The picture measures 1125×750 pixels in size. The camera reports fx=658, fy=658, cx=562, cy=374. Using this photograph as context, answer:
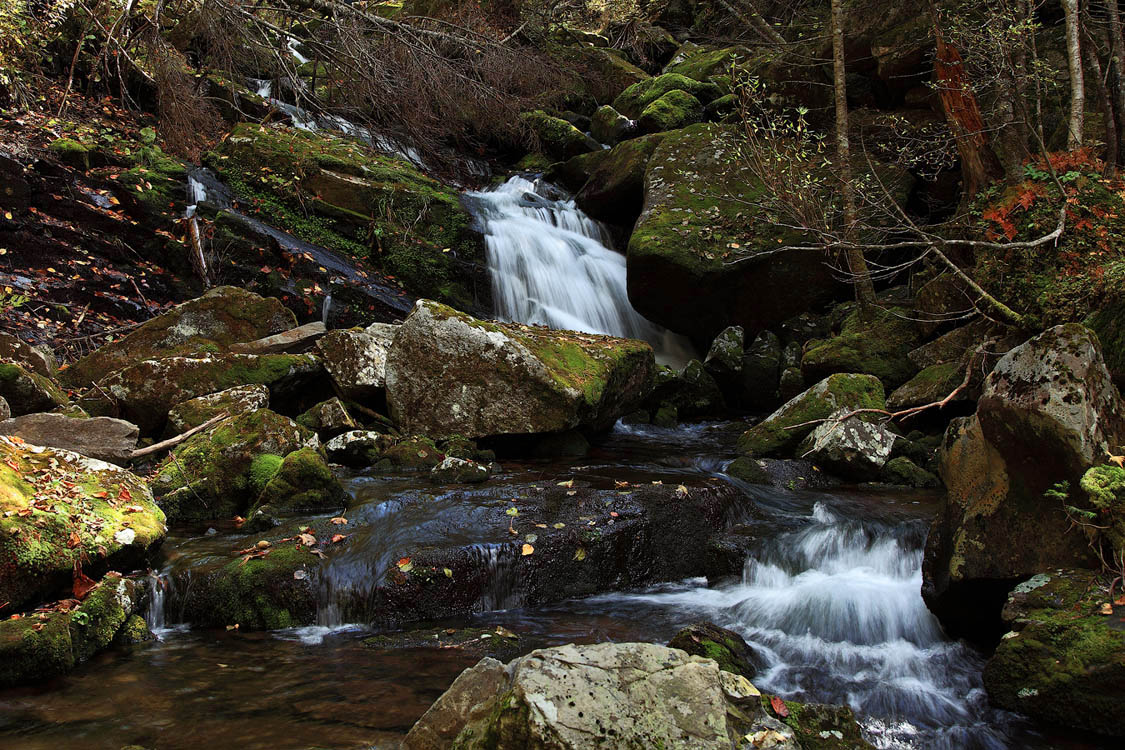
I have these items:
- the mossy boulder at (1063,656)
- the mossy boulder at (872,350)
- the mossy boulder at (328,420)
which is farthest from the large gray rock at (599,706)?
the mossy boulder at (872,350)

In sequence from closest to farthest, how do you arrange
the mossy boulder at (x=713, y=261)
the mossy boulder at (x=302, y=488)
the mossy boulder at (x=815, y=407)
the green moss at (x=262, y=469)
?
the mossy boulder at (x=302, y=488) → the green moss at (x=262, y=469) → the mossy boulder at (x=815, y=407) → the mossy boulder at (x=713, y=261)

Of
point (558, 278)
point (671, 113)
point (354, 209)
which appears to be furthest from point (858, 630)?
point (671, 113)

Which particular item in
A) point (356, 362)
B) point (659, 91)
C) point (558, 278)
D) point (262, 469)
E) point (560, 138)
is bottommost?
point (262, 469)

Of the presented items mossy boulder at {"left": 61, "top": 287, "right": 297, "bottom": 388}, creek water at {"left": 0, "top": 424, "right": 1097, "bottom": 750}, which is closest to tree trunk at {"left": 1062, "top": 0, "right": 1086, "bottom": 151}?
creek water at {"left": 0, "top": 424, "right": 1097, "bottom": 750}

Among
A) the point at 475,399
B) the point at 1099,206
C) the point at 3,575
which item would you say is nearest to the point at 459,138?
the point at 475,399

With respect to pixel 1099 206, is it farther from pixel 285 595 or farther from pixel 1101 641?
pixel 285 595

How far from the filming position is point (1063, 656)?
322cm

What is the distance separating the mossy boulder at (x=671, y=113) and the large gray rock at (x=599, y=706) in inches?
603

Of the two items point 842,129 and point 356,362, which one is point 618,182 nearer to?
point 842,129

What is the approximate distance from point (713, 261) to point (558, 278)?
3211mm

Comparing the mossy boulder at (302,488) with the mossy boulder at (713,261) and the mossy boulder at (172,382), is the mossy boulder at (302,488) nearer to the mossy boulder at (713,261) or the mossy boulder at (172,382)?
the mossy boulder at (172,382)

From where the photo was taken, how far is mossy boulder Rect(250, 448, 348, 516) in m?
5.96

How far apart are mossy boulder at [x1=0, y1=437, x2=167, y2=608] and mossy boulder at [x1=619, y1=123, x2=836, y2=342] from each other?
8575 mm

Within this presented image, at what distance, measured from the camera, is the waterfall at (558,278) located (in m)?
12.7
